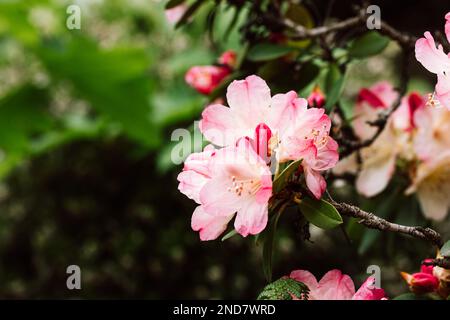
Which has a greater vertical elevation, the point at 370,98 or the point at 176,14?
the point at 176,14

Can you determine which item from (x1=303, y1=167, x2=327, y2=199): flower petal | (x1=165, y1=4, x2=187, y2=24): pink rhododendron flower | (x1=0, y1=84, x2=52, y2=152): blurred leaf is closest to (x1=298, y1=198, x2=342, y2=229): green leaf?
(x1=303, y1=167, x2=327, y2=199): flower petal

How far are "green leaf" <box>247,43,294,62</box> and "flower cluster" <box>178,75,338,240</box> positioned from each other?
0.30 m

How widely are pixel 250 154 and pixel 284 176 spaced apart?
3 cm

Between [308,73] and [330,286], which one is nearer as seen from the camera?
[330,286]

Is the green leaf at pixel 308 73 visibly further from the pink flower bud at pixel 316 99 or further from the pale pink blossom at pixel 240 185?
the pale pink blossom at pixel 240 185

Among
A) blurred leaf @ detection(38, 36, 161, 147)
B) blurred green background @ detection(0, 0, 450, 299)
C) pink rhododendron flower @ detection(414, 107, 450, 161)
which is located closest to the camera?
pink rhododendron flower @ detection(414, 107, 450, 161)

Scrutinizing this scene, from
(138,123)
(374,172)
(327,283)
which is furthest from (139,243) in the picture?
(327,283)

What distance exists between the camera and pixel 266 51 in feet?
2.89

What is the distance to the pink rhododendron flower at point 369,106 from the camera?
0.94 meters

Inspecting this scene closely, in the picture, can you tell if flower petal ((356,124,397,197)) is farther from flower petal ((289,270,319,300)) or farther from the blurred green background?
the blurred green background

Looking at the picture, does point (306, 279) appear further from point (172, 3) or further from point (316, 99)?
point (172, 3)

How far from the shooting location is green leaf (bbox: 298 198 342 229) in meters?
0.57

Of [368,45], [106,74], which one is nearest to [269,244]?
[368,45]

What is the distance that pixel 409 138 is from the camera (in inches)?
38.3
